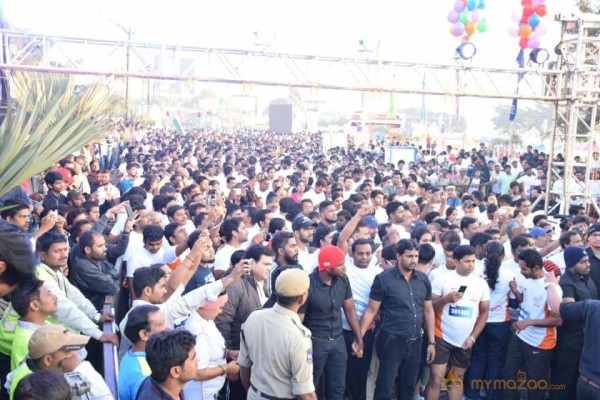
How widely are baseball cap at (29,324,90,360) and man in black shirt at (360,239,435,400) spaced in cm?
297

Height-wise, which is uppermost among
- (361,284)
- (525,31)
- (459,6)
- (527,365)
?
(459,6)

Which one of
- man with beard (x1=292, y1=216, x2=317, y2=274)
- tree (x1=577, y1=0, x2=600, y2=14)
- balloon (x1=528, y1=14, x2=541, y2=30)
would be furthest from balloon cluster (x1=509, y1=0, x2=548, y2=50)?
man with beard (x1=292, y1=216, x2=317, y2=274)

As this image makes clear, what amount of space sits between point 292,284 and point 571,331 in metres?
3.22

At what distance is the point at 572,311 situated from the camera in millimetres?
5293

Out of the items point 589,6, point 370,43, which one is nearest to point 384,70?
point 370,43

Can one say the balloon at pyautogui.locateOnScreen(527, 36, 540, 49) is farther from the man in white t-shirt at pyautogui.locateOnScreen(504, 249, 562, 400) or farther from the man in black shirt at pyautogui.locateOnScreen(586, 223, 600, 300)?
the man in white t-shirt at pyautogui.locateOnScreen(504, 249, 562, 400)

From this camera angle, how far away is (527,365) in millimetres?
6051

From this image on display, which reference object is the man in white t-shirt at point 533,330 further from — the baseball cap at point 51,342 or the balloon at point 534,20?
the balloon at point 534,20

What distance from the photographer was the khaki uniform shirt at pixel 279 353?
3979 mm

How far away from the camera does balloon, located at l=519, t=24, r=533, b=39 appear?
1566 centimetres

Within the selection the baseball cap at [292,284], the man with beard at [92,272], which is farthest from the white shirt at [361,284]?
the man with beard at [92,272]

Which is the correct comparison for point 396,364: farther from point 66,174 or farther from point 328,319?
point 66,174

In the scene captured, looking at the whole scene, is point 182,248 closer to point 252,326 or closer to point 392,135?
point 252,326

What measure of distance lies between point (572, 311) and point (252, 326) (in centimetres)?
278
